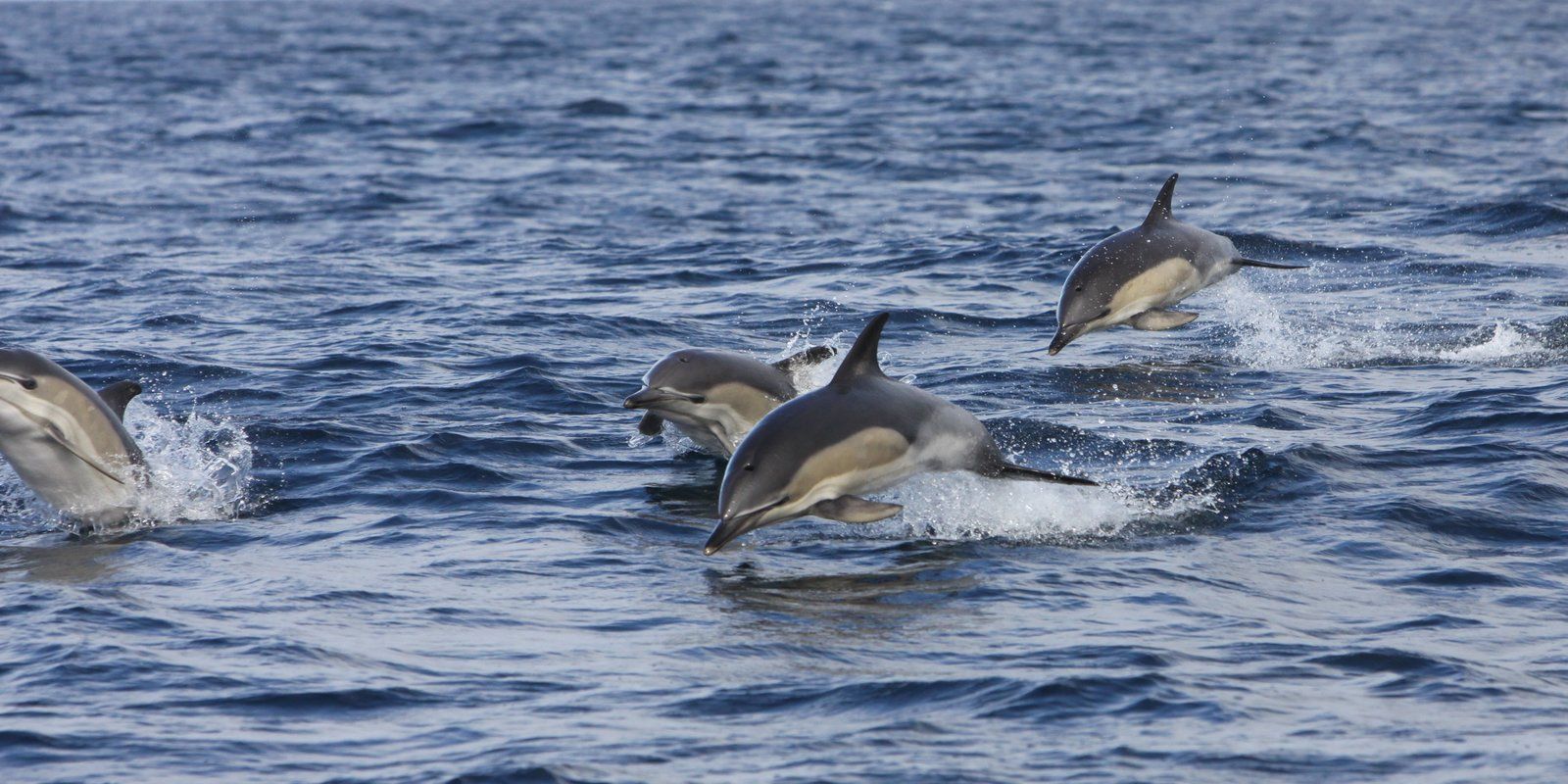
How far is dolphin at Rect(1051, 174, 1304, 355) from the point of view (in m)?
12.6

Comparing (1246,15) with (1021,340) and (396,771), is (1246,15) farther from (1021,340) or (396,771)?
(396,771)

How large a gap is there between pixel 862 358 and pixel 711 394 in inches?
62.0

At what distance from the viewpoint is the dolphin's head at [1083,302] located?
1255 centimetres

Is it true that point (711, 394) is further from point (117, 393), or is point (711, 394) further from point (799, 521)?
point (117, 393)

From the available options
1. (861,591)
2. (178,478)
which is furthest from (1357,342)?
(178,478)

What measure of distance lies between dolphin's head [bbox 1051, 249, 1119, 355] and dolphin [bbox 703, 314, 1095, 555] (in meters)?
3.44

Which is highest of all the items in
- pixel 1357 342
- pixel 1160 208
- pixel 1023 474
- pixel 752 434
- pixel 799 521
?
pixel 1160 208

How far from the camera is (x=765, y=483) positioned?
8250 mm

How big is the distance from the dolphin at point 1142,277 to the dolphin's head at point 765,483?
4.39 meters

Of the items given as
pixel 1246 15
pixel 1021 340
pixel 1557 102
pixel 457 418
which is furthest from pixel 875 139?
pixel 1246 15

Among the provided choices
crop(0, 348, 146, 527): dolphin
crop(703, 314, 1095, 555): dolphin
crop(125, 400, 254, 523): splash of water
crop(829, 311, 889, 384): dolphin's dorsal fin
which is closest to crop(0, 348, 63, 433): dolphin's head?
crop(0, 348, 146, 527): dolphin

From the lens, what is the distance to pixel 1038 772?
6227 mm

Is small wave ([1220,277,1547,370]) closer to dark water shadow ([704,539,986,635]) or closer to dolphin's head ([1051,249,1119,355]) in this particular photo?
dolphin's head ([1051,249,1119,355])

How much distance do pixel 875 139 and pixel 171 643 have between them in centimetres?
2112
